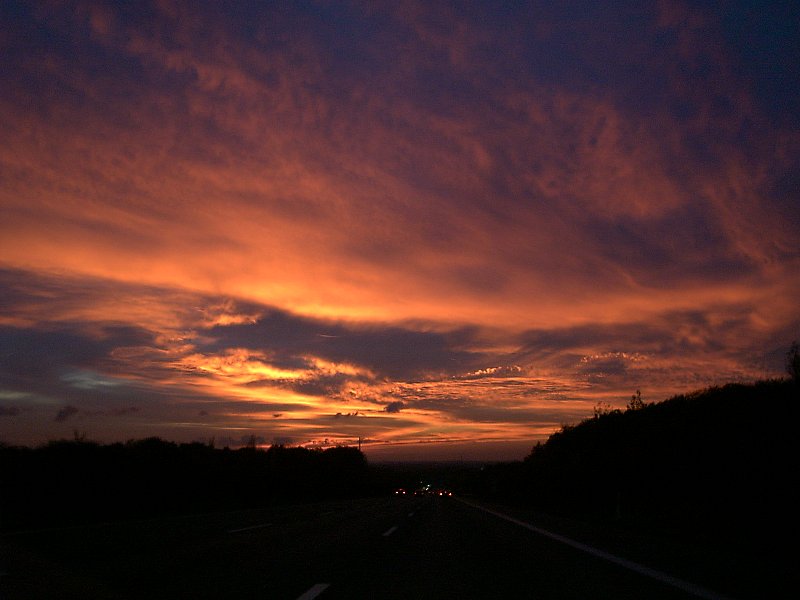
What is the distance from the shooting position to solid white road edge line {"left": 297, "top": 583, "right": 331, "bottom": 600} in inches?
289

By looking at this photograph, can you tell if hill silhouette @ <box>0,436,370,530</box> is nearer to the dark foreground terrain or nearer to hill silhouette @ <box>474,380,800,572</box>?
→ the dark foreground terrain

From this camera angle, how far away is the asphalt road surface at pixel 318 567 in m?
7.79

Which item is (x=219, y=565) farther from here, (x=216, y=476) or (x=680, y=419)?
(x=216, y=476)

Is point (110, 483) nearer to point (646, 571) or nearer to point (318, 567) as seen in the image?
point (318, 567)

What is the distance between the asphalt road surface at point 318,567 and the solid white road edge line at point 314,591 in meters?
0.01

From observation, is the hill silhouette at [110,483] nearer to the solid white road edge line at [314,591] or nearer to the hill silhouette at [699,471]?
the solid white road edge line at [314,591]

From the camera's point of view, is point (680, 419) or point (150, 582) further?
point (680, 419)

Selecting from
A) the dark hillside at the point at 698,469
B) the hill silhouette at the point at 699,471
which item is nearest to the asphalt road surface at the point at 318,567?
the hill silhouette at the point at 699,471

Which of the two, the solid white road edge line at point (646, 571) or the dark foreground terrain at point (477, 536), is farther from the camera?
the dark foreground terrain at point (477, 536)

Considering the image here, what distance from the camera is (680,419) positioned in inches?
1529

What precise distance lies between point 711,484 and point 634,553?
20.7 meters

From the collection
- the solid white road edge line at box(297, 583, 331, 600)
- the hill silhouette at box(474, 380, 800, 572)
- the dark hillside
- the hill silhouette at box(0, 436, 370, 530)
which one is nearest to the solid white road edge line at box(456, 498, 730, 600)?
the hill silhouette at box(474, 380, 800, 572)

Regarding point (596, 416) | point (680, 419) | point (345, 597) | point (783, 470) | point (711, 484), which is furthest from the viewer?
point (596, 416)

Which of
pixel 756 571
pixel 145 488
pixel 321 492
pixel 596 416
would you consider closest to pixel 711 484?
pixel 596 416
